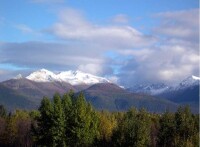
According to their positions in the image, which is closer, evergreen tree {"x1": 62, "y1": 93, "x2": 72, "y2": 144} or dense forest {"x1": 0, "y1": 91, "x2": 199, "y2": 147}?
dense forest {"x1": 0, "y1": 91, "x2": 199, "y2": 147}

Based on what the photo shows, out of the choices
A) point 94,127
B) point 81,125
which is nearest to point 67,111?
point 81,125

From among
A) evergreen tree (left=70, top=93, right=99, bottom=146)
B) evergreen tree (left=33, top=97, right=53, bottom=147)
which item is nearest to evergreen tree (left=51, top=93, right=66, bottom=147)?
evergreen tree (left=33, top=97, right=53, bottom=147)

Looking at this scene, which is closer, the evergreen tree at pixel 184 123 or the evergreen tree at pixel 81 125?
the evergreen tree at pixel 184 123

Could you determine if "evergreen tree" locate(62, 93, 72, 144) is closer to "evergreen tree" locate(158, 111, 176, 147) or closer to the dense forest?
the dense forest

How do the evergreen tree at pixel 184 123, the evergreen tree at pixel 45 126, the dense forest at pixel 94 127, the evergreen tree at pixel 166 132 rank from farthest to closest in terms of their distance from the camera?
the evergreen tree at pixel 45 126 → the evergreen tree at pixel 166 132 → the evergreen tree at pixel 184 123 → the dense forest at pixel 94 127

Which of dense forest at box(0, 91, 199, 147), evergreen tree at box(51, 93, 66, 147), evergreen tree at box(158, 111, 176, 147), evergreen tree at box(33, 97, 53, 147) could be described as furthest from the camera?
evergreen tree at box(33, 97, 53, 147)

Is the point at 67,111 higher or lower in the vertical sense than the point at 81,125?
higher

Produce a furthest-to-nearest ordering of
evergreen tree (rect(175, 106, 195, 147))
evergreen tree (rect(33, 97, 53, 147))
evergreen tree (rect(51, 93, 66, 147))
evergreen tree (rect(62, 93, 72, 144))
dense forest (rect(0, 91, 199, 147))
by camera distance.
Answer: evergreen tree (rect(33, 97, 53, 147)) → evergreen tree (rect(62, 93, 72, 144)) → evergreen tree (rect(51, 93, 66, 147)) → evergreen tree (rect(175, 106, 195, 147)) → dense forest (rect(0, 91, 199, 147))

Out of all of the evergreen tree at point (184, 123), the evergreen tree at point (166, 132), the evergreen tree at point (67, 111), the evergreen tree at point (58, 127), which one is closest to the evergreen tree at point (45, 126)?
the evergreen tree at point (58, 127)

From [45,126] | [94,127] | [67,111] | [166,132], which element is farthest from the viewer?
[45,126]

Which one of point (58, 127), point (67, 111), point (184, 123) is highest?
point (67, 111)

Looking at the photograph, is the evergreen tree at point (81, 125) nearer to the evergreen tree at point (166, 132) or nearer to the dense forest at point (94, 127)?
the dense forest at point (94, 127)

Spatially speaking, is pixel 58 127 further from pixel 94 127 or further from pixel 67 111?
pixel 94 127

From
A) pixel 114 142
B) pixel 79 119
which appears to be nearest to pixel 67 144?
pixel 79 119
